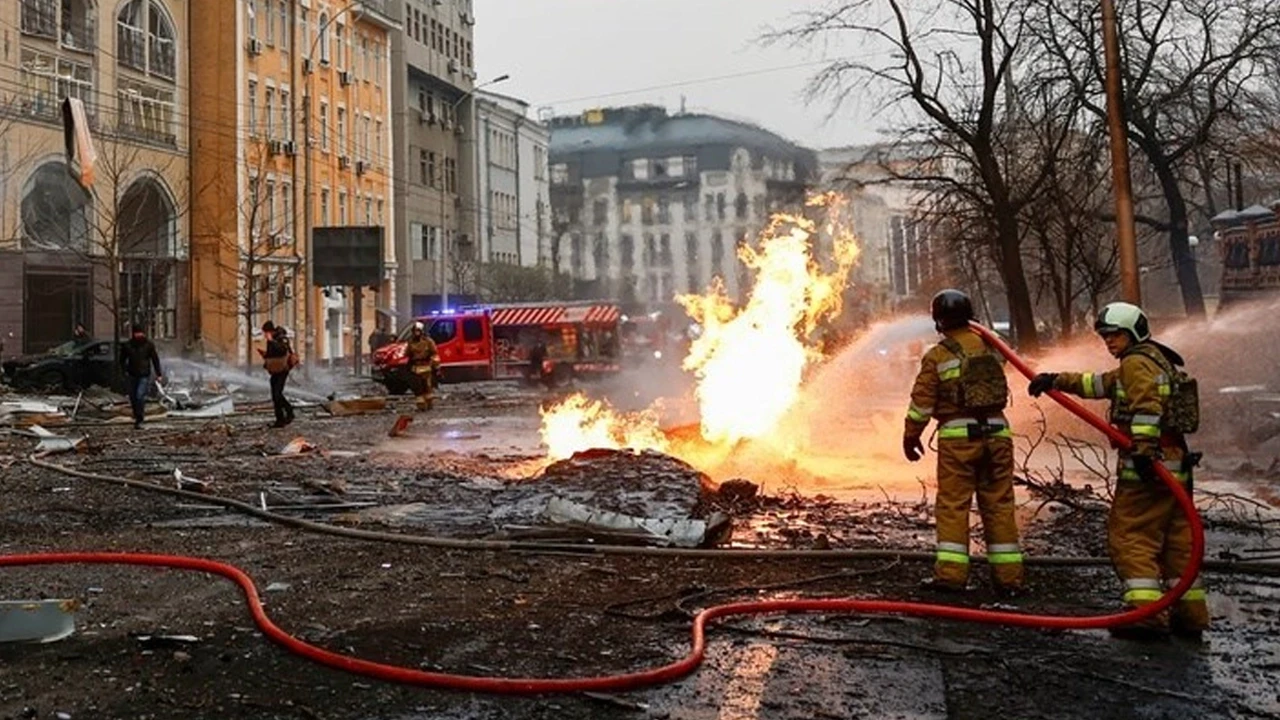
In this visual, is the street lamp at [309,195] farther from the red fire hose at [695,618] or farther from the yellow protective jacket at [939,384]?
the yellow protective jacket at [939,384]

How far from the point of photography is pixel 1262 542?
869 cm

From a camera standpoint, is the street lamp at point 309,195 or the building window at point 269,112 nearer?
the street lamp at point 309,195

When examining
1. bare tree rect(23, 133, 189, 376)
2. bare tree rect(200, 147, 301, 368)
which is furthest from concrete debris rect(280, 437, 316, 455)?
bare tree rect(200, 147, 301, 368)

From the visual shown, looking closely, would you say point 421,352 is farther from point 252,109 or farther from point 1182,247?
point 252,109

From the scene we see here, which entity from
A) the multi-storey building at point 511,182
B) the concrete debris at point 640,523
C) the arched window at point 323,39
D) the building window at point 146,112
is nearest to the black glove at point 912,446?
the concrete debris at point 640,523

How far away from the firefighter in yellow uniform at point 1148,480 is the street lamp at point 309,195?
34.2 meters

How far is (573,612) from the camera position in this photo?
6473mm

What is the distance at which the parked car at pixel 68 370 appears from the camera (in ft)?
93.5

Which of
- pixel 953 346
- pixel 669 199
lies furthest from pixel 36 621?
pixel 669 199

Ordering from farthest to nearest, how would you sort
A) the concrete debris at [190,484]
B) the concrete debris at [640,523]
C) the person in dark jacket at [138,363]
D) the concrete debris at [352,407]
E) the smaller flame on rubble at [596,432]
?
the concrete debris at [352,407]
the person in dark jacket at [138,363]
the smaller flame on rubble at [596,432]
the concrete debris at [190,484]
the concrete debris at [640,523]

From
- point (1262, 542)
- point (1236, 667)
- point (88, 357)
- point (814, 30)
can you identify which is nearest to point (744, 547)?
point (1236, 667)

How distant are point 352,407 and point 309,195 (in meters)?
18.3

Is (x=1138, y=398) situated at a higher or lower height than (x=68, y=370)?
lower

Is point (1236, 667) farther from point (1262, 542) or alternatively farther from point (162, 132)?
point (162, 132)
